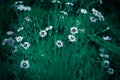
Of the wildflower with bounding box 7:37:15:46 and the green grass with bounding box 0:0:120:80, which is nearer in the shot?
the green grass with bounding box 0:0:120:80

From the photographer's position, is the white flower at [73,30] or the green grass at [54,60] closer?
the green grass at [54,60]

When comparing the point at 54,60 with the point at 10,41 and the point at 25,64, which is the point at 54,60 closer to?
the point at 25,64

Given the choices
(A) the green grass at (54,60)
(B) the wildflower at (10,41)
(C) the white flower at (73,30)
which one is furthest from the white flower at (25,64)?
(C) the white flower at (73,30)

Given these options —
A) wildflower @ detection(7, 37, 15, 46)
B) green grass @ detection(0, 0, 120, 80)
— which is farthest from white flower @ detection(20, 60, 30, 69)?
wildflower @ detection(7, 37, 15, 46)

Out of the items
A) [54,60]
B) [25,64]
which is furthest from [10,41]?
[54,60]

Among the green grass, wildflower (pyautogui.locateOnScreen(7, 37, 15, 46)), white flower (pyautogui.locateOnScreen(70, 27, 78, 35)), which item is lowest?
the green grass

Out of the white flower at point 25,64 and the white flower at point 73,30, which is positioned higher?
the white flower at point 73,30

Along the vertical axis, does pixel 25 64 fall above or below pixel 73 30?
below

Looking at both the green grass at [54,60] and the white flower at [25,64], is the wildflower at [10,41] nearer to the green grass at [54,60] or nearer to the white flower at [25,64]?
the green grass at [54,60]

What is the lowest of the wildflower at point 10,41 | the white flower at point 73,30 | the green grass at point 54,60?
the green grass at point 54,60

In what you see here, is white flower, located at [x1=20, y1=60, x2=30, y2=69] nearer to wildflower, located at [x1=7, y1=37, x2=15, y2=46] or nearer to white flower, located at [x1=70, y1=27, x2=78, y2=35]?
wildflower, located at [x1=7, y1=37, x2=15, y2=46]

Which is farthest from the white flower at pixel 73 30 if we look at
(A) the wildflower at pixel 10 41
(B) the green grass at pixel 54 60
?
(A) the wildflower at pixel 10 41

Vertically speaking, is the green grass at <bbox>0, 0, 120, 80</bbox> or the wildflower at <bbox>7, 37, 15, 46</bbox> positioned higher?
the wildflower at <bbox>7, 37, 15, 46</bbox>
